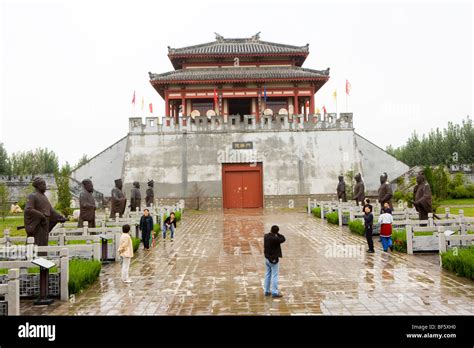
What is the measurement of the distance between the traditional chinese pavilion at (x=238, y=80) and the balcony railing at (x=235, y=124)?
1.85 meters

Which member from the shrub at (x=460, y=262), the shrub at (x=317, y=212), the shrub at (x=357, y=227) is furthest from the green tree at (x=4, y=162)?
the shrub at (x=460, y=262)

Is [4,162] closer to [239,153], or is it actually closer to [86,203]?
[239,153]

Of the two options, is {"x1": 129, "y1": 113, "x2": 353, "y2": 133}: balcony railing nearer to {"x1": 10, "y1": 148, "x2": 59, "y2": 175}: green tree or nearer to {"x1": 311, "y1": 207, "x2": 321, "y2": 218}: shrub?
{"x1": 311, "y1": 207, "x2": 321, "y2": 218}: shrub

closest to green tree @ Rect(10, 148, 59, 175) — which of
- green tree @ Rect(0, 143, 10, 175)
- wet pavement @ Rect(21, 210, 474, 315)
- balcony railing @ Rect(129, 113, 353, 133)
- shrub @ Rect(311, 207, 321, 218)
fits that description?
green tree @ Rect(0, 143, 10, 175)

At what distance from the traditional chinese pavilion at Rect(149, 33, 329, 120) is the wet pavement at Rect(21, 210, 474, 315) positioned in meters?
21.5

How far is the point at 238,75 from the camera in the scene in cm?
3256

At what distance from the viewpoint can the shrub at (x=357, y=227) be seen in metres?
14.3

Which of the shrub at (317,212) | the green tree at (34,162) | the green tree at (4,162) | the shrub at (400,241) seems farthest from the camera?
the green tree at (34,162)

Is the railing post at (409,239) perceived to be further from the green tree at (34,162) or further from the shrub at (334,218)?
the green tree at (34,162)

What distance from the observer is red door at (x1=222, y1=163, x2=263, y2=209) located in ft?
100

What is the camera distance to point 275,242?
7.14 meters

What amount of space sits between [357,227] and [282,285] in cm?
748
